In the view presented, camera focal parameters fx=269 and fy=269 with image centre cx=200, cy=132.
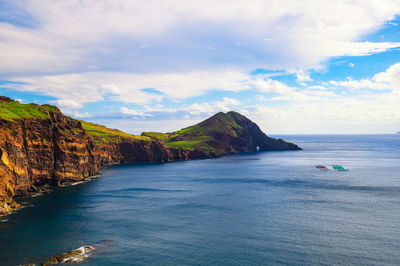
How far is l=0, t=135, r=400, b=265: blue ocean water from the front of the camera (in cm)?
5791

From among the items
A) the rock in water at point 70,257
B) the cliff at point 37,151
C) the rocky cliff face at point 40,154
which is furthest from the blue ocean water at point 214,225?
the cliff at point 37,151

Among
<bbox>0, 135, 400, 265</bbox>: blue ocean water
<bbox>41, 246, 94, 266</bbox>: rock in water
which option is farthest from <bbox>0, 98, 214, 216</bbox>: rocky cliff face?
<bbox>41, 246, 94, 266</bbox>: rock in water

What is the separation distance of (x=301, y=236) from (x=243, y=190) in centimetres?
5849

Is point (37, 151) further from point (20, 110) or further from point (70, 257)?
point (70, 257)

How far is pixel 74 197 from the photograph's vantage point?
364 feet

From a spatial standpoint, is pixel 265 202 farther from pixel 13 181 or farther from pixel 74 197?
pixel 13 181

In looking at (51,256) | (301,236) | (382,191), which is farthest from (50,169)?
(382,191)

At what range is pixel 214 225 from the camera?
253 feet

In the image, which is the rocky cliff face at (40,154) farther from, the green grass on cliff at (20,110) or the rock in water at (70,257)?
the rock in water at (70,257)

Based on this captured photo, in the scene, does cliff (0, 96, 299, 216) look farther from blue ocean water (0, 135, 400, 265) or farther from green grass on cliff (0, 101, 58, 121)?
blue ocean water (0, 135, 400, 265)

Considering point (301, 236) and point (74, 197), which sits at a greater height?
point (74, 197)

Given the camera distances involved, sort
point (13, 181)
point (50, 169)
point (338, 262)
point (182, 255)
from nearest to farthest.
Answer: point (338, 262) < point (182, 255) < point (13, 181) < point (50, 169)

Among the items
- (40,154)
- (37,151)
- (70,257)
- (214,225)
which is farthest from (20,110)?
(214,225)

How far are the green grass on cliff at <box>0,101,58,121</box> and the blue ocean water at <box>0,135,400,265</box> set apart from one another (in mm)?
37447
